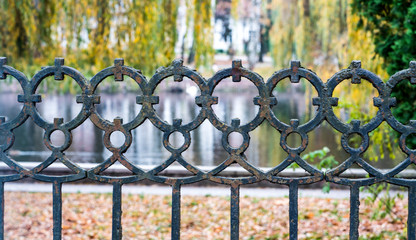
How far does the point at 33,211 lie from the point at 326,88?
5.61 m

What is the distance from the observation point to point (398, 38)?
13.5ft

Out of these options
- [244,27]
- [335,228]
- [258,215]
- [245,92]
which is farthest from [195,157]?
[245,92]

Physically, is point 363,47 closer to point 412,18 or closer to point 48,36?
point 412,18

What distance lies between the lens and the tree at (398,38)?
12.4 ft

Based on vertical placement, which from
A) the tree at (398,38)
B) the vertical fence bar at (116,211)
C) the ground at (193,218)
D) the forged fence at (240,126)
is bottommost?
the ground at (193,218)

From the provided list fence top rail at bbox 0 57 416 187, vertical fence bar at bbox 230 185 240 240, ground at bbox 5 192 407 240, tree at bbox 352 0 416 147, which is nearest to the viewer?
fence top rail at bbox 0 57 416 187

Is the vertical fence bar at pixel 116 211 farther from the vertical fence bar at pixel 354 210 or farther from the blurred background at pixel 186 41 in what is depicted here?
the blurred background at pixel 186 41

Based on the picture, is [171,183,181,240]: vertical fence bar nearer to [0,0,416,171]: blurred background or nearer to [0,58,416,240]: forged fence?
[0,58,416,240]: forged fence

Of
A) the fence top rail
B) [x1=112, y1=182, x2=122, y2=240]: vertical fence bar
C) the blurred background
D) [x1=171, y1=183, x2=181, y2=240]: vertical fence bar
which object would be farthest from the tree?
[x1=112, y1=182, x2=122, y2=240]: vertical fence bar

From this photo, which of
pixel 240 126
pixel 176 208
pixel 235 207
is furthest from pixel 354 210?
pixel 176 208

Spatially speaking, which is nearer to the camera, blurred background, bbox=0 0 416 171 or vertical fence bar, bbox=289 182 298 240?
vertical fence bar, bbox=289 182 298 240

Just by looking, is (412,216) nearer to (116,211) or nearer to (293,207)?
(293,207)

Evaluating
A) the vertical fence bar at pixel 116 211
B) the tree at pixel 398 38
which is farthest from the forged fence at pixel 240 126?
the tree at pixel 398 38

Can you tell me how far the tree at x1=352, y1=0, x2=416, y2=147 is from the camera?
3779 mm
